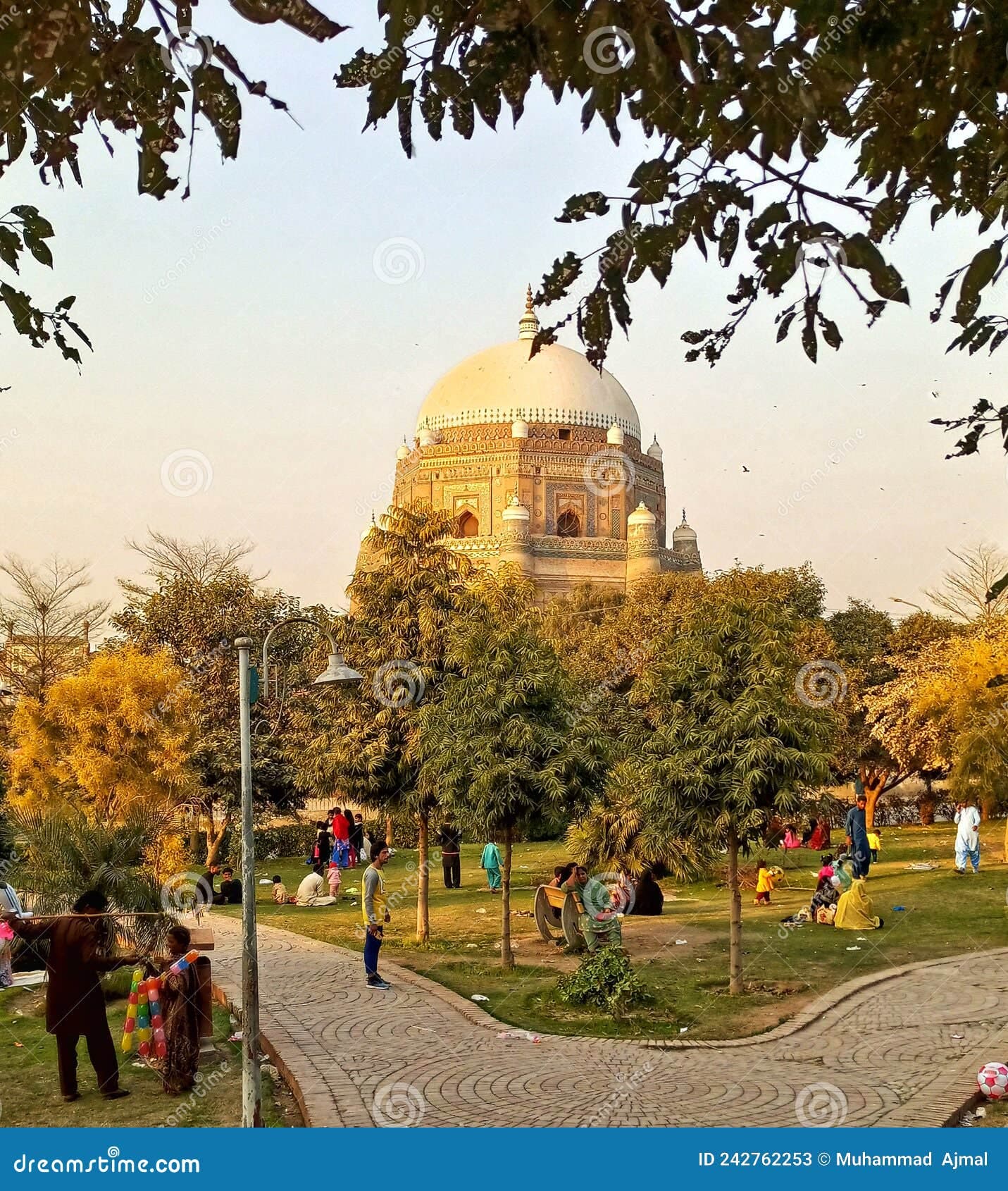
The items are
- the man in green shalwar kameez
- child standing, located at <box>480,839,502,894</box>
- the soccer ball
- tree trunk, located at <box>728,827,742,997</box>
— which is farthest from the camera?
child standing, located at <box>480,839,502,894</box>

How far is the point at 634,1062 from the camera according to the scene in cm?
870

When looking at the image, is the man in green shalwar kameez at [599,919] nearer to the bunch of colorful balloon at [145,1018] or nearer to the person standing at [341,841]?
the bunch of colorful balloon at [145,1018]

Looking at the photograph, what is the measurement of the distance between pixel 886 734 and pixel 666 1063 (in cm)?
2126

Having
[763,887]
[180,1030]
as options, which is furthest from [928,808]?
[180,1030]

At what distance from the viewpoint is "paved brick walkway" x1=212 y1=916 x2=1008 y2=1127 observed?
7293 mm

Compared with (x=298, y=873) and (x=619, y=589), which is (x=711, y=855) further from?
(x=619, y=589)

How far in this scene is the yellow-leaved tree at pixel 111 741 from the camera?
22406mm

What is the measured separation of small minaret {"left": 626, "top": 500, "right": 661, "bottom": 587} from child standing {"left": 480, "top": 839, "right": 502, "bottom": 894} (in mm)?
33922

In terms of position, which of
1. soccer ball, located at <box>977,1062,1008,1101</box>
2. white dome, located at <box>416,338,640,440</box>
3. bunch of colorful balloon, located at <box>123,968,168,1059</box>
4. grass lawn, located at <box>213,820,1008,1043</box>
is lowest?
grass lawn, located at <box>213,820,1008,1043</box>

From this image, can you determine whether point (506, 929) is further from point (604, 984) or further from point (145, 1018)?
point (145, 1018)

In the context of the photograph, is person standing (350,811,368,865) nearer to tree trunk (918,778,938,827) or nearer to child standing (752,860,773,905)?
child standing (752,860,773,905)

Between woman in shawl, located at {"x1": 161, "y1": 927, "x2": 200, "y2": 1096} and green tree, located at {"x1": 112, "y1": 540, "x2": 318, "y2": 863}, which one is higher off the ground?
green tree, located at {"x1": 112, "y1": 540, "x2": 318, "y2": 863}

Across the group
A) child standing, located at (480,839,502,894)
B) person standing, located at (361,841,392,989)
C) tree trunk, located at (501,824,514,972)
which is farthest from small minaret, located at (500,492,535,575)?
person standing, located at (361,841,392,989)

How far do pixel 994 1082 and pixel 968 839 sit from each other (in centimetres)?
1173
